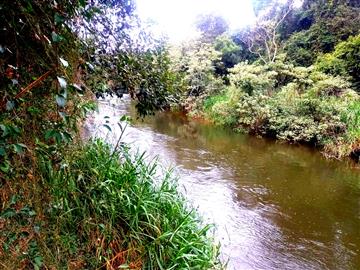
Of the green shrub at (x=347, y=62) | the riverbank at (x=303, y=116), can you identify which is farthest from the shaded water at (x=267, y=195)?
the green shrub at (x=347, y=62)

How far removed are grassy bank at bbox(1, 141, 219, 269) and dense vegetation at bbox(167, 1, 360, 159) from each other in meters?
8.26

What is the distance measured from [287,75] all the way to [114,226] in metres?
13.3

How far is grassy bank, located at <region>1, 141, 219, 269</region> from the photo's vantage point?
2.42 meters

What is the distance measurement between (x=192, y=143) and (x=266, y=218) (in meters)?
5.04

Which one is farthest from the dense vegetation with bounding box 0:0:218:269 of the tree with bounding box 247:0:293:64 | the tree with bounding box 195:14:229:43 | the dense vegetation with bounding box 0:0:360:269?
the tree with bounding box 195:14:229:43

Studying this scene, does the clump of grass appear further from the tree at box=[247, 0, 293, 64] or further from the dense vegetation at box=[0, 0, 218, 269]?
the tree at box=[247, 0, 293, 64]

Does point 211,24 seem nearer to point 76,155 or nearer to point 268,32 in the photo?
point 268,32

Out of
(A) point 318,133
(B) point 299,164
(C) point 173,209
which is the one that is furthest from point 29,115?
(A) point 318,133

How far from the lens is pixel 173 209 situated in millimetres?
3398

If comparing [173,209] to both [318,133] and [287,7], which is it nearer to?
[318,133]

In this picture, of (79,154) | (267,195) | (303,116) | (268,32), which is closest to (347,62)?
(303,116)

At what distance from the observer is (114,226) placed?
9.86ft

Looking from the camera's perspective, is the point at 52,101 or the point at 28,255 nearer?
the point at 52,101

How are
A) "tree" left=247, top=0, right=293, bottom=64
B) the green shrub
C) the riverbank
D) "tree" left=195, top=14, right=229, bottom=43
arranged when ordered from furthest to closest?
"tree" left=195, top=14, right=229, bottom=43
"tree" left=247, top=0, right=293, bottom=64
the green shrub
the riverbank
